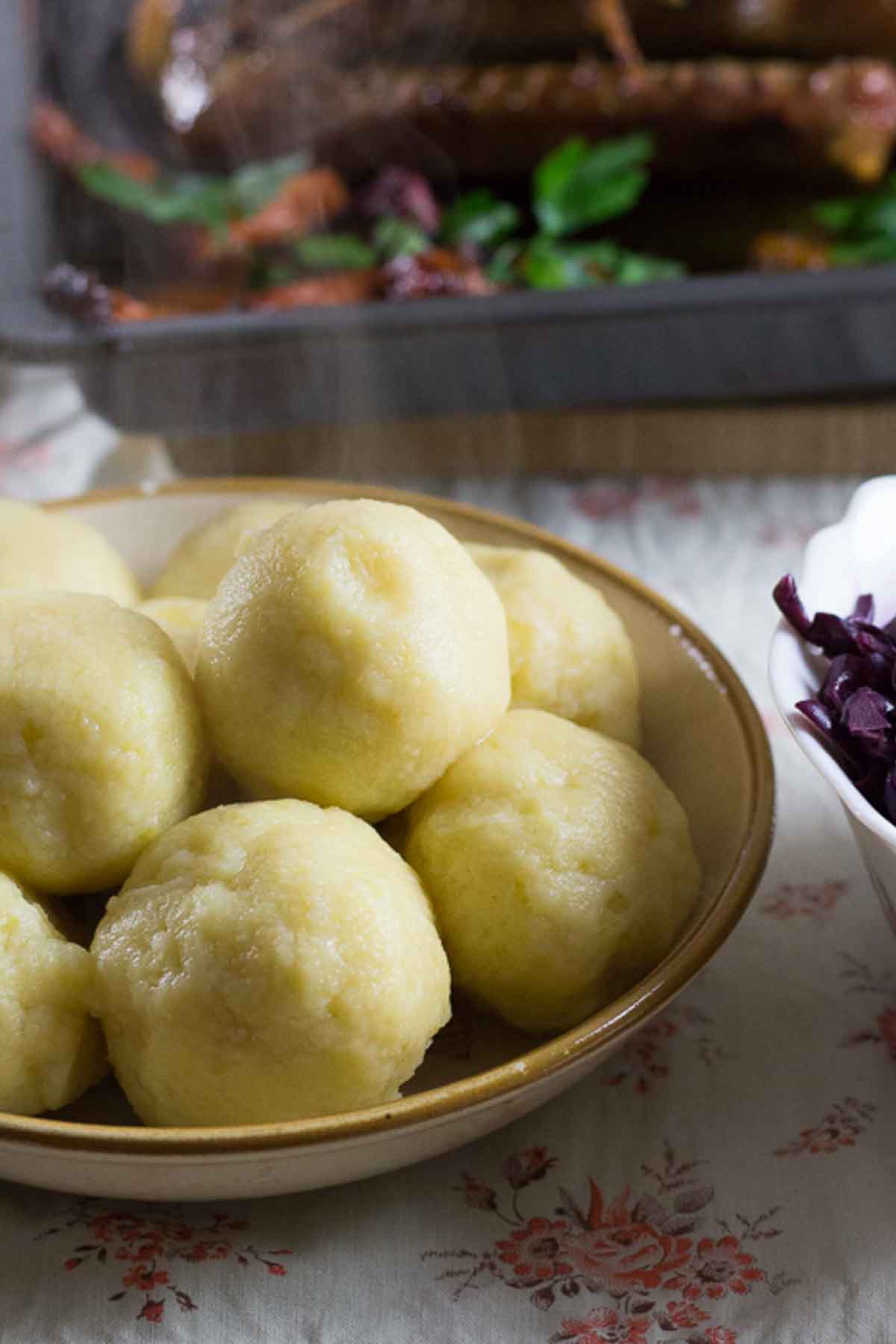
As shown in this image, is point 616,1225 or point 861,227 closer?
point 616,1225

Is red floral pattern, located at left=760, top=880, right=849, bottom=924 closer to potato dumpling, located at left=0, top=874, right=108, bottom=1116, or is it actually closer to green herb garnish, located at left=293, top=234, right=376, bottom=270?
potato dumpling, located at left=0, top=874, right=108, bottom=1116

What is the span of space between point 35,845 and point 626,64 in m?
1.88

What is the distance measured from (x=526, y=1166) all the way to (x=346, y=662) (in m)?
0.34

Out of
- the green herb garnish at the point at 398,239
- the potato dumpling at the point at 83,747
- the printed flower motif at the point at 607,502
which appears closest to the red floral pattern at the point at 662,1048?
the potato dumpling at the point at 83,747

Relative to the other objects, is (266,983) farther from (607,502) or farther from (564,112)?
(564,112)

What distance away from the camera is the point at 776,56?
7.66ft

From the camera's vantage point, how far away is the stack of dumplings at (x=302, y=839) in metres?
0.78

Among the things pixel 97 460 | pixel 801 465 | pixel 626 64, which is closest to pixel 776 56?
pixel 626 64

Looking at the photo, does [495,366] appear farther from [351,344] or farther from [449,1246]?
[449,1246]

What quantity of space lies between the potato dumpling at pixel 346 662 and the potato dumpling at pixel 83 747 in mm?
44

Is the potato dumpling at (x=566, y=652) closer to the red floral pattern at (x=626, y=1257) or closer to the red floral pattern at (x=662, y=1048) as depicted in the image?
the red floral pattern at (x=662, y=1048)

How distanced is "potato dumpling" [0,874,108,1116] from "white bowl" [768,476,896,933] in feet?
1.51

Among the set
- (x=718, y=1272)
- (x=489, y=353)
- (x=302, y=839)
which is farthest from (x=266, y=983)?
(x=489, y=353)

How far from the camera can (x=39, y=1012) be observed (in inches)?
31.6
